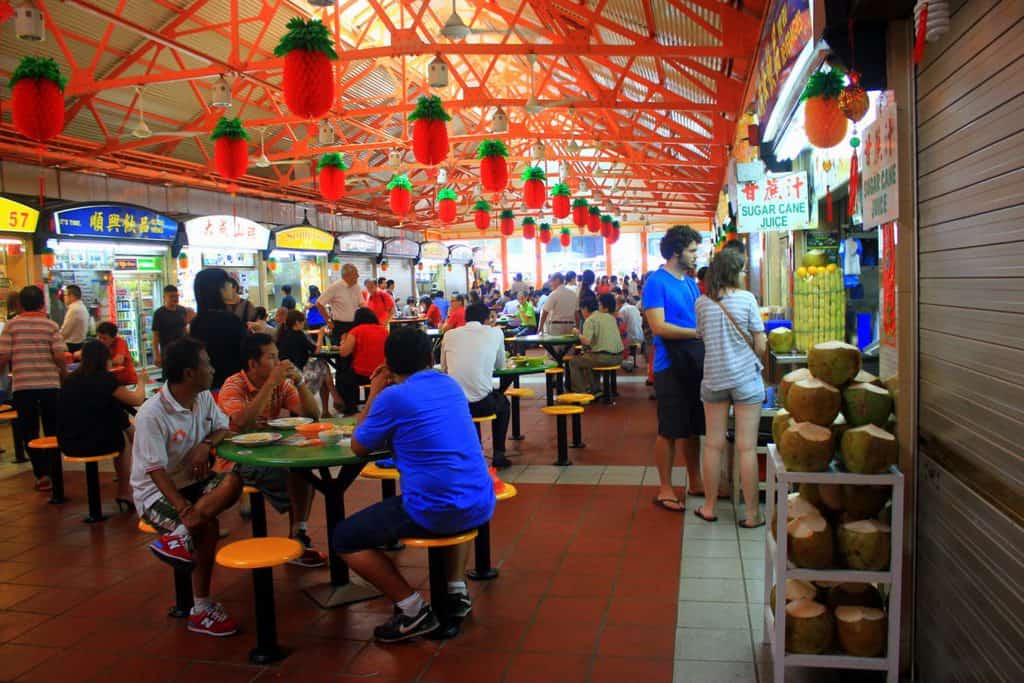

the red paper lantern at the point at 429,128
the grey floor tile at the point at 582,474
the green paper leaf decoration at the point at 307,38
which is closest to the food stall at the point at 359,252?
the red paper lantern at the point at 429,128

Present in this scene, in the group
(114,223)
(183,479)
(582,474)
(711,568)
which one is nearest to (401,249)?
(114,223)

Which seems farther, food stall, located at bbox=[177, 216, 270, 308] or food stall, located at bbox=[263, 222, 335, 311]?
food stall, located at bbox=[263, 222, 335, 311]

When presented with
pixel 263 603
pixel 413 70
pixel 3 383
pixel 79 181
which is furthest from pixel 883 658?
pixel 413 70

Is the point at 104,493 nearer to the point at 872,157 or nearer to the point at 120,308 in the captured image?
the point at 872,157

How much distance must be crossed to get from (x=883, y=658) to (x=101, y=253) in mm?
12779

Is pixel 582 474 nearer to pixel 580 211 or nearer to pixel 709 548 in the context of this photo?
pixel 709 548

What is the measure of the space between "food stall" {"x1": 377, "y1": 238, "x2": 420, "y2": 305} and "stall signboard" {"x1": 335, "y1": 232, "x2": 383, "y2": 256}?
0.67m

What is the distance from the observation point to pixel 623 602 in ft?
12.1

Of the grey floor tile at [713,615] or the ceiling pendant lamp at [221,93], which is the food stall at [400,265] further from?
the grey floor tile at [713,615]

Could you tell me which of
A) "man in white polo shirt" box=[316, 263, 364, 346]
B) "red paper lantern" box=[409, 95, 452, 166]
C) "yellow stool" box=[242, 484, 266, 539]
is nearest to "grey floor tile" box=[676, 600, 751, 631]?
"yellow stool" box=[242, 484, 266, 539]

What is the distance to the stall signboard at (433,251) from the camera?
84.4 feet

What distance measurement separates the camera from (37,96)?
5.24 m

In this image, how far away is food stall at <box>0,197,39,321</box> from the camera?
33.6ft

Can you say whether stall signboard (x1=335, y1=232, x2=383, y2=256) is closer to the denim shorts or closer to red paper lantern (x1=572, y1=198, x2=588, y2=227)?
red paper lantern (x1=572, y1=198, x2=588, y2=227)
